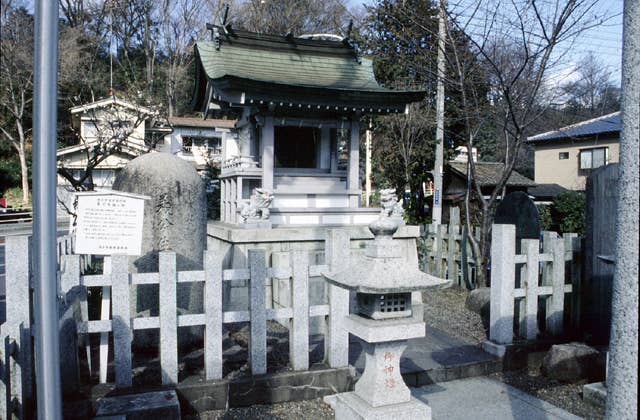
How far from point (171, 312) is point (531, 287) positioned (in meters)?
4.03

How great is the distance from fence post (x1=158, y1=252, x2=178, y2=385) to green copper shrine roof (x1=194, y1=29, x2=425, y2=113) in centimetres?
641

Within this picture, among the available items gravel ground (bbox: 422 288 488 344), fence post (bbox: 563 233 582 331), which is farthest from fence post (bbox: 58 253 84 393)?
fence post (bbox: 563 233 582 331)

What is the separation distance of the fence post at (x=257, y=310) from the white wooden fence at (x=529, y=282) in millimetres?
2724

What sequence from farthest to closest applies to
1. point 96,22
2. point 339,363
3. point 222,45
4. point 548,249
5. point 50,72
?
point 96,22 → point 222,45 → point 548,249 → point 339,363 → point 50,72

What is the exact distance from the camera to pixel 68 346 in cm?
379

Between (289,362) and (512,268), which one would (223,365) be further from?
(512,268)

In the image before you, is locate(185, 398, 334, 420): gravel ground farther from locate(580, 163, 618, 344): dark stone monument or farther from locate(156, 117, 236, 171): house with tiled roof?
locate(156, 117, 236, 171): house with tiled roof

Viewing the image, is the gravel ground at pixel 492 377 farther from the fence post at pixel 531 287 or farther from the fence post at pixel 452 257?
the fence post at pixel 452 257

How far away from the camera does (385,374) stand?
355cm

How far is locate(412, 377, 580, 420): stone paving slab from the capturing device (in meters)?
4.44

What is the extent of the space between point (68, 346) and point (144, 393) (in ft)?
2.33

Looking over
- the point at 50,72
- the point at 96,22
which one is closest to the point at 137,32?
the point at 96,22

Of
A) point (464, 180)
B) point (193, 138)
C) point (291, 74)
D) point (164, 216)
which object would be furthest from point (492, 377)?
point (193, 138)

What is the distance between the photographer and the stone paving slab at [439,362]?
17.0 ft
